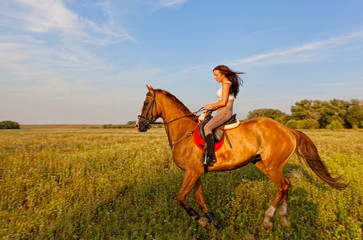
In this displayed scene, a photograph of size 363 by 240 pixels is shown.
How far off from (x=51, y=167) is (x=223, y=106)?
755cm

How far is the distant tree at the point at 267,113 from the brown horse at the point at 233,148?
128ft

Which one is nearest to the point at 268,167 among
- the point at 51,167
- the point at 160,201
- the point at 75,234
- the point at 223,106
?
the point at 223,106

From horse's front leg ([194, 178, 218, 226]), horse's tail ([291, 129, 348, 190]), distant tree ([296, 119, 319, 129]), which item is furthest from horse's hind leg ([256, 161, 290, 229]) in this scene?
distant tree ([296, 119, 319, 129])

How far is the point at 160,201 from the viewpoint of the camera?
637cm

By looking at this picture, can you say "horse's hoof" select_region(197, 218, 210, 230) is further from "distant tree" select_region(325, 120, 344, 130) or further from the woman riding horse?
"distant tree" select_region(325, 120, 344, 130)

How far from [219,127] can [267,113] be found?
46538 mm

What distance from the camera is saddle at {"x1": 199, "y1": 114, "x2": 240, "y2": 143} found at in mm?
5189

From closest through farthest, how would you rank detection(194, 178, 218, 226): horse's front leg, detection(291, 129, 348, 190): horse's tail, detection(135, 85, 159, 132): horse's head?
detection(194, 178, 218, 226): horse's front leg
detection(135, 85, 159, 132): horse's head
detection(291, 129, 348, 190): horse's tail

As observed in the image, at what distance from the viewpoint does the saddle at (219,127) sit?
17.0 feet

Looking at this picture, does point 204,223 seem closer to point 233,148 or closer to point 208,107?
point 233,148

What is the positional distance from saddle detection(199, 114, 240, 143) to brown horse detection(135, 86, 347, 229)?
0.48ft

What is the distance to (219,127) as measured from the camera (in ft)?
17.3

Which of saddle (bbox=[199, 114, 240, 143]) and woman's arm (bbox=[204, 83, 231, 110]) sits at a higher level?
woman's arm (bbox=[204, 83, 231, 110])

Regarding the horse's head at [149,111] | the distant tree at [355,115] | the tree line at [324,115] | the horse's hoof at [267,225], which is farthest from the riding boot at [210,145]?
the distant tree at [355,115]
